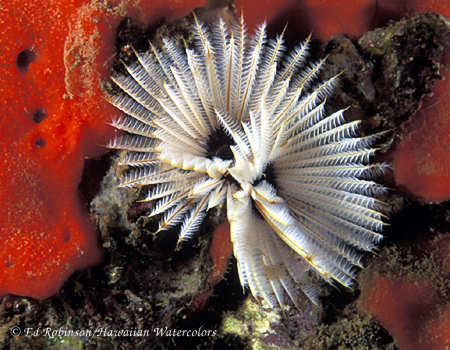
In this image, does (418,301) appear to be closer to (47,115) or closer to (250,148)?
(250,148)

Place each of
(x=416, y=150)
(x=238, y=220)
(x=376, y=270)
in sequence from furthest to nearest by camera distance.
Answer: (x=376, y=270)
(x=416, y=150)
(x=238, y=220)

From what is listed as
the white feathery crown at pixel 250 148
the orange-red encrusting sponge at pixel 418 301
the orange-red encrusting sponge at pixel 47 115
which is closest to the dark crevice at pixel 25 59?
the orange-red encrusting sponge at pixel 47 115

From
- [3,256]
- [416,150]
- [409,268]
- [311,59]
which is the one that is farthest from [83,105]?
[409,268]

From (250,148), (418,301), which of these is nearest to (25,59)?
(250,148)

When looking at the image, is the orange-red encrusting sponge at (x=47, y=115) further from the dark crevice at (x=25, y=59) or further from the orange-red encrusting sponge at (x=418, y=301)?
the orange-red encrusting sponge at (x=418, y=301)

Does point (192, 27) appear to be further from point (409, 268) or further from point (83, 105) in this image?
Answer: point (409, 268)

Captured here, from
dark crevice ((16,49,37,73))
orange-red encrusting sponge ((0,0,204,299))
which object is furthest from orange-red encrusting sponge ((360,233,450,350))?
dark crevice ((16,49,37,73))

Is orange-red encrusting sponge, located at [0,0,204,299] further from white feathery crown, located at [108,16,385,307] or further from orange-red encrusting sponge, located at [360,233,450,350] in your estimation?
orange-red encrusting sponge, located at [360,233,450,350]

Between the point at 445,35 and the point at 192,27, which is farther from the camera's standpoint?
the point at 192,27
